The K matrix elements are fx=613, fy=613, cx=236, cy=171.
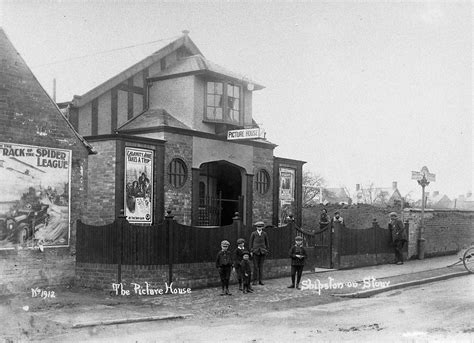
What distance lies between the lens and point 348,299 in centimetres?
1484

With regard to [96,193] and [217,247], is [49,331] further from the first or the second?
[96,193]

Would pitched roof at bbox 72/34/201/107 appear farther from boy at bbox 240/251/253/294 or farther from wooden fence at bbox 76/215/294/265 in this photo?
boy at bbox 240/251/253/294

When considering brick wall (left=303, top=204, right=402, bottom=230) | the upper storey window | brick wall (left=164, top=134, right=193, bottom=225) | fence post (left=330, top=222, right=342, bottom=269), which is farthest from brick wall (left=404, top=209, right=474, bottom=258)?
brick wall (left=303, top=204, right=402, bottom=230)

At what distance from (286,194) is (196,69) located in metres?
6.86

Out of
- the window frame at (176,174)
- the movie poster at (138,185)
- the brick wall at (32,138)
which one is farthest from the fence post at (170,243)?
the window frame at (176,174)

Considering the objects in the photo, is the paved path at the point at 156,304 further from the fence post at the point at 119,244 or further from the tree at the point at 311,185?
the tree at the point at 311,185

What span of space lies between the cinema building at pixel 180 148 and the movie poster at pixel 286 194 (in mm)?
43

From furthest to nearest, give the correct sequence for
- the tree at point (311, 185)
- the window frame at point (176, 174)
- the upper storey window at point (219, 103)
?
the tree at point (311, 185) → the upper storey window at point (219, 103) → the window frame at point (176, 174)

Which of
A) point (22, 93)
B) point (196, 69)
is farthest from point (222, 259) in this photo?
point (196, 69)

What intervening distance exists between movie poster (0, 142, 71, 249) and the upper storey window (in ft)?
28.3

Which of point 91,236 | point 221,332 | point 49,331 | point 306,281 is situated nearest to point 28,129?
point 91,236

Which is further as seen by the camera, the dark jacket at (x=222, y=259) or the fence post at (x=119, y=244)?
the dark jacket at (x=222, y=259)

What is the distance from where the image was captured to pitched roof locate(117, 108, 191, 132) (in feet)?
73.3

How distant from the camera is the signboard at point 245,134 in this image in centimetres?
2085
